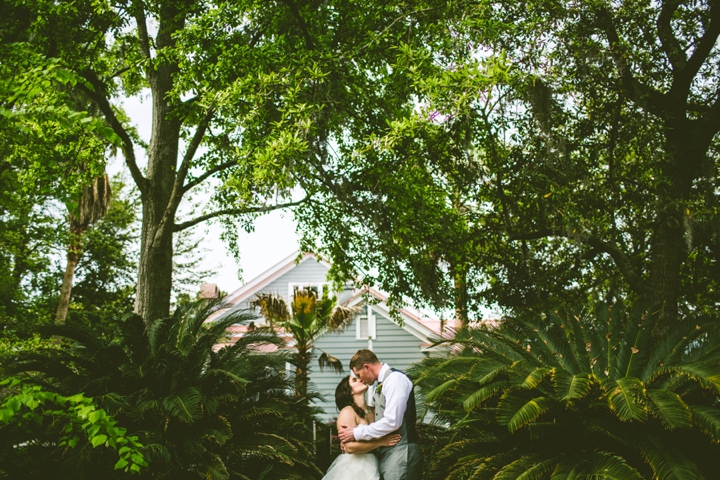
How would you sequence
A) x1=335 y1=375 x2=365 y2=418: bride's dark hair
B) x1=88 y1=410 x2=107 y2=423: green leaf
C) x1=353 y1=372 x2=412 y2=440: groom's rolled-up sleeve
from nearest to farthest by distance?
x1=88 y1=410 x2=107 y2=423: green leaf
x1=353 y1=372 x2=412 y2=440: groom's rolled-up sleeve
x1=335 y1=375 x2=365 y2=418: bride's dark hair

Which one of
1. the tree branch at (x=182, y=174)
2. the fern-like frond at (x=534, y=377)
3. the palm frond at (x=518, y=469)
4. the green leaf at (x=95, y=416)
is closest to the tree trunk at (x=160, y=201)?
the tree branch at (x=182, y=174)

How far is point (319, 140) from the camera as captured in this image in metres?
9.41

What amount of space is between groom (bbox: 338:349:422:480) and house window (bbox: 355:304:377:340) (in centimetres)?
1516

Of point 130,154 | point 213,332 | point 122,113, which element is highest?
point 122,113

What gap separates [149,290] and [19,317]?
44.7 ft

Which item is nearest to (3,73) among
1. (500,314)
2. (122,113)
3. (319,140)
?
(319,140)

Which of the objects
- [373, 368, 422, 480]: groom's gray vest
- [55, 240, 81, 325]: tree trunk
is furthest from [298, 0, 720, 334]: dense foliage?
[55, 240, 81, 325]: tree trunk

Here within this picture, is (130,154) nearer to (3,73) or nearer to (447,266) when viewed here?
(3,73)

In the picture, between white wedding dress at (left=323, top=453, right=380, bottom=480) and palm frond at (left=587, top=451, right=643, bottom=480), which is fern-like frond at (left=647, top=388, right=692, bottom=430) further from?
white wedding dress at (left=323, top=453, right=380, bottom=480)

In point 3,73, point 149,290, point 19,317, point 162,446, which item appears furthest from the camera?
point 19,317

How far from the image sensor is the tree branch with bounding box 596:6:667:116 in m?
8.77

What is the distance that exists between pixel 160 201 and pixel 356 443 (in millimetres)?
7488

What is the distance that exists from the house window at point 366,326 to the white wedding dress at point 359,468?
594 inches

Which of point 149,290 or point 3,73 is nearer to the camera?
point 3,73
